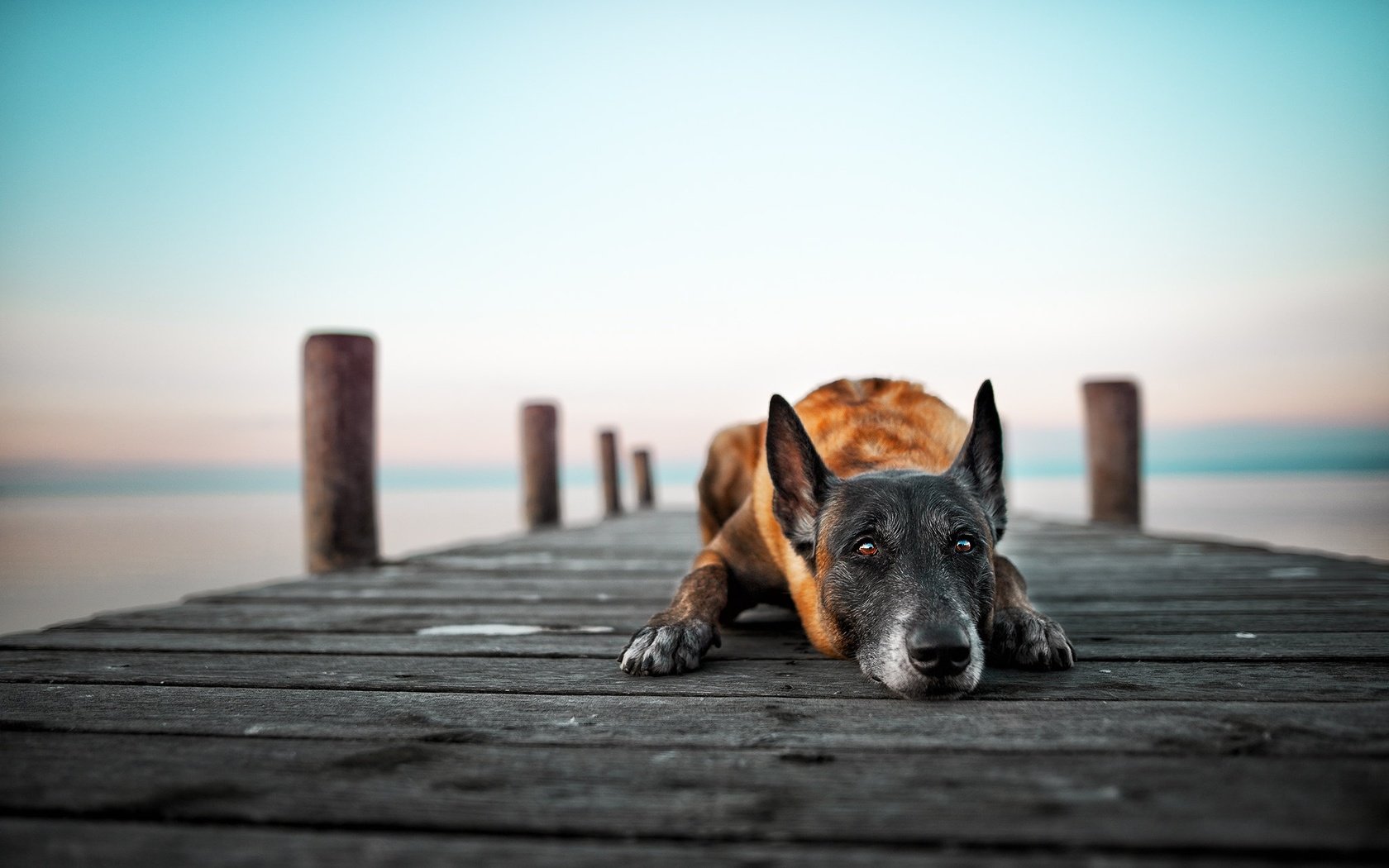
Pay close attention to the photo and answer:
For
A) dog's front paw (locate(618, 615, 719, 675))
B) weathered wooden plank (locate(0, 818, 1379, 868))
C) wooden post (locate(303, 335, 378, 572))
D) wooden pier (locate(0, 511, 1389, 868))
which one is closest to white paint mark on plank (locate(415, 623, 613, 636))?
wooden pier (locate(0, 511, 1389, 868))

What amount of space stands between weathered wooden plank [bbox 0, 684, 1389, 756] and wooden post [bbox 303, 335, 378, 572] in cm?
322

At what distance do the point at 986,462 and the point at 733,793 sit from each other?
189 cm

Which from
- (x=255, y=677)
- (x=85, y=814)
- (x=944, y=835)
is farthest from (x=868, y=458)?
(x=85, y=814)

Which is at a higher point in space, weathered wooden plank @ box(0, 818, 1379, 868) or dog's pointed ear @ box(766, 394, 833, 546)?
dog's pointed ear @ box(766, 394, 833, 546)

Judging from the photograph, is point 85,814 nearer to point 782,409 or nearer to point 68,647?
point 68,647

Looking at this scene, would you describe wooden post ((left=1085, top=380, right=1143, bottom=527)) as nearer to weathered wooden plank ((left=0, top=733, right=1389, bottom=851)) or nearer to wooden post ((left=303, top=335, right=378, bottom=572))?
wooden post ((left=303, top=335, right=378, bottom=572))

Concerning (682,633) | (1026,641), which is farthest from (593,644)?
(1026,641)

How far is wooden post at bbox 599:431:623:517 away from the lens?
14711 millimetres

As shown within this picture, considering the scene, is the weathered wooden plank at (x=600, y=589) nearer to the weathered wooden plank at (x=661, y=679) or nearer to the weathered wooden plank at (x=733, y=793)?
the weathered wooden plank at (x=661, y=679)

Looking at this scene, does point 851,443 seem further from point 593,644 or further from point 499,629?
point 499,629

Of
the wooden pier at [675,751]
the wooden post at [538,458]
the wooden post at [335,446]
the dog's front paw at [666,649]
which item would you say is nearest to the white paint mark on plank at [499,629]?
the wooden pier at [675,751]

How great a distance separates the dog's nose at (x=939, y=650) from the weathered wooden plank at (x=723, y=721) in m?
0.10

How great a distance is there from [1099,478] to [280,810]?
8.66 m

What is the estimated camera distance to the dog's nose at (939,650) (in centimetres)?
214
